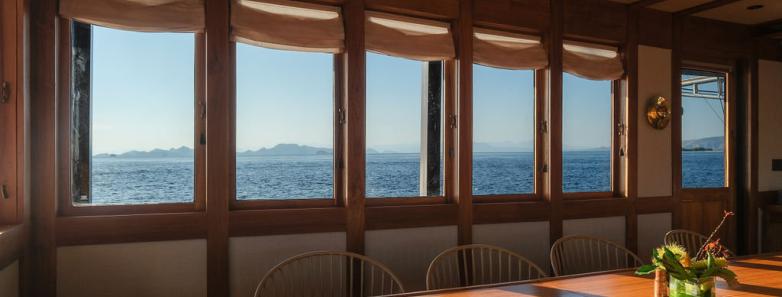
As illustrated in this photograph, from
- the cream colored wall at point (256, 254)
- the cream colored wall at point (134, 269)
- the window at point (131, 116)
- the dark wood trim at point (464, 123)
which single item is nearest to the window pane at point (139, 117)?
the window at point (131, 116)

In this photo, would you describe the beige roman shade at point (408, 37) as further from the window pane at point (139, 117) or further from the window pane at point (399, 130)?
the window pane at point (139, 117)

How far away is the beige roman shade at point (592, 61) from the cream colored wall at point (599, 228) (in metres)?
1.07

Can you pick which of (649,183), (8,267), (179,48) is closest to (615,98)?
(649,183)

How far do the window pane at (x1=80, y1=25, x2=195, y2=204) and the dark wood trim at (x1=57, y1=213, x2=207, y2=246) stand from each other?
14cm

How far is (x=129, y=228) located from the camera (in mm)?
2633

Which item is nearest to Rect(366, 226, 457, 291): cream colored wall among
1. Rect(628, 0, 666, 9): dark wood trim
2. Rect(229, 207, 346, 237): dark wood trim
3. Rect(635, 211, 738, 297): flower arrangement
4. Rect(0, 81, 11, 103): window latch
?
Rect(229, 207, 346, 237): dark wood trim

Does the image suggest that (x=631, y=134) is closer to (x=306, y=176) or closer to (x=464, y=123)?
(x=464, y=123)

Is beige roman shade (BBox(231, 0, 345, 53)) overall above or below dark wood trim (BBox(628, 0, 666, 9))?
below

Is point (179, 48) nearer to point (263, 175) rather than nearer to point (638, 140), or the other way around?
point (263, 175)

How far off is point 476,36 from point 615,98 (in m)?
1.38

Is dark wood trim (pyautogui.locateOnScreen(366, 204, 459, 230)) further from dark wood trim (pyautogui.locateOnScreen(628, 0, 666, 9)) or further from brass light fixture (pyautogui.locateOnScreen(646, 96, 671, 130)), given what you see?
dark wood trim (pyautogui.locateOnScreen(628, 0, 666, 9))

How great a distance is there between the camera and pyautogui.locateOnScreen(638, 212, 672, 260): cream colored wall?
4234 mm

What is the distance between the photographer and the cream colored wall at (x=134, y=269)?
2555 millimetres

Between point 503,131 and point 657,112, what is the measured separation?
4.51 feet
